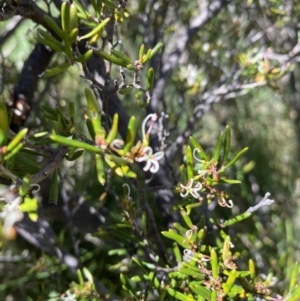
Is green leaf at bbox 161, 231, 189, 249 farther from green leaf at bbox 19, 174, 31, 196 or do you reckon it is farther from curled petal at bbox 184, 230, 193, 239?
green leaf at bbox 19, 174, 31, 196

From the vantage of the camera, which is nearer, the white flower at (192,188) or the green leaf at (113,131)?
the green leaf at (113,131)

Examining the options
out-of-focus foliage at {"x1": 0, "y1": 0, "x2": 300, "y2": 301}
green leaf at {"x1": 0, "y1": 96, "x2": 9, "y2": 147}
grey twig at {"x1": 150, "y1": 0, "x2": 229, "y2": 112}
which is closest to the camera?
green leaf at {"x1": 0, "y1": 96, "x2": 9, "y2": 147}

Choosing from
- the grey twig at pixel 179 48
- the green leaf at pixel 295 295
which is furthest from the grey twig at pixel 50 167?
the grey twig at pixel 179 48

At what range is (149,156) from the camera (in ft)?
1.39

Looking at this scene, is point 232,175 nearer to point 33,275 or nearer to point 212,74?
point 212,74

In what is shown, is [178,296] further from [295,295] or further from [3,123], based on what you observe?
[3,123]

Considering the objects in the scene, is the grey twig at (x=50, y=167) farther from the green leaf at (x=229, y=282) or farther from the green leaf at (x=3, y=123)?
the green leaf at (x=229, y=282)

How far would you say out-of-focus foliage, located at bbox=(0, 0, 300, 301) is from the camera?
1.65ft

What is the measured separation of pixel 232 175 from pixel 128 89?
2.77ft

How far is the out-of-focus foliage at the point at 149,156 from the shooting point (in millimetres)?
502

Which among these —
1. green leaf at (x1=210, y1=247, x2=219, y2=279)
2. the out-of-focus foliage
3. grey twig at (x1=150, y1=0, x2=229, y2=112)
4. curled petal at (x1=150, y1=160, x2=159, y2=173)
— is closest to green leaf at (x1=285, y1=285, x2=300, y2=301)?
the out-of-focus foliage

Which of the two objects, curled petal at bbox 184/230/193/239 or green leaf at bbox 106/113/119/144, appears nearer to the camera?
green leaf at bbox 106/113/119/144

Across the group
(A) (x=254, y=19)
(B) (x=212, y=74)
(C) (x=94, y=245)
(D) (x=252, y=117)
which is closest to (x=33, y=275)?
(C) (x=94, y=245)

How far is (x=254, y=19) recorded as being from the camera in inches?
54.8
